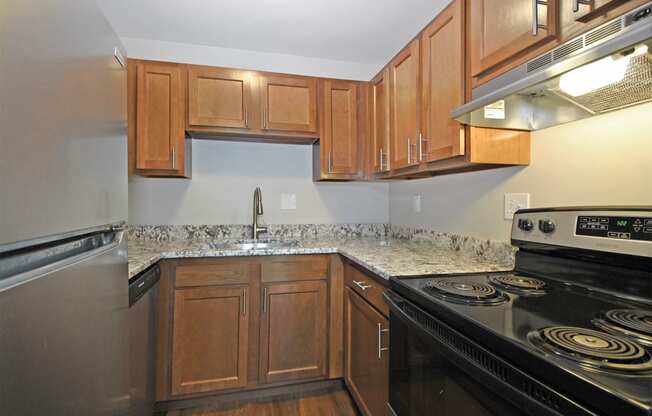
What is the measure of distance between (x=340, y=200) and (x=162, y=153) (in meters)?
1.40

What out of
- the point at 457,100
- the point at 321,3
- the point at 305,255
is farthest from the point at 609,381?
the point at 321,3

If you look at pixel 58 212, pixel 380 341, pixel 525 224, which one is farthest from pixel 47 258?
pixel 525 224

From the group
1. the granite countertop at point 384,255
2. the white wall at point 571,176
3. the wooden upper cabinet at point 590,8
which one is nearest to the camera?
the wooden upper cabinet at point 590,8

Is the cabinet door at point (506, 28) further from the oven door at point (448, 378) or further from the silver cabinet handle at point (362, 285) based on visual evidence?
the silver cabinet handle at point (362, 285)

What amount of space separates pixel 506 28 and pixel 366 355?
1.55m

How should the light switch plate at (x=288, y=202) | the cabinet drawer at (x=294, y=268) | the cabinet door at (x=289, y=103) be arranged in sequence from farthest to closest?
the light switch plate at (x=288, y=202) → the cabinet door at (x=289, y=103) → the cabinet drawer at (x=294, y=268)

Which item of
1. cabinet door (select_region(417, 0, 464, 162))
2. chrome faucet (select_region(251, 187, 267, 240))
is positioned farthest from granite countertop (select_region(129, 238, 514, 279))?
cabinet door (select_region(417, 0, 464, 162))

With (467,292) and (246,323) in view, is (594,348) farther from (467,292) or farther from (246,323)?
(246,323)

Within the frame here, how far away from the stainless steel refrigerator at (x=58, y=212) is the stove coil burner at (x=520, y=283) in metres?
1.22

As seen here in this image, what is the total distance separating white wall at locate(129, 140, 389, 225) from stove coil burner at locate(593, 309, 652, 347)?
2.02 meters

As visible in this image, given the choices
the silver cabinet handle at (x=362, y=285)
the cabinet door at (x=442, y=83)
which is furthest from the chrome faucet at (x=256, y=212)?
the cabinet door at (x=442, y=83)

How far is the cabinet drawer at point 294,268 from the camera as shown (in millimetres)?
1975

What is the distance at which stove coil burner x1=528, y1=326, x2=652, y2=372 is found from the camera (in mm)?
560

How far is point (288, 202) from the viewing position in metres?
2.62
